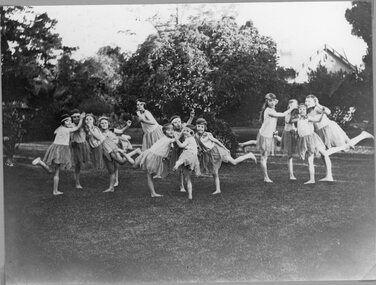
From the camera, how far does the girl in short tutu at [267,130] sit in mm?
5461

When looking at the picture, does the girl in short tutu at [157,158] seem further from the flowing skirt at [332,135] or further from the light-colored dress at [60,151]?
the flowing skirt at [332,135]

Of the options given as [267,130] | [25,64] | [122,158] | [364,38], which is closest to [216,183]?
[267,130]

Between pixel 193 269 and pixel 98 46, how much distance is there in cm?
225

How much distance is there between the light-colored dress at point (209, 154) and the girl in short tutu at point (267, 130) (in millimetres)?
238

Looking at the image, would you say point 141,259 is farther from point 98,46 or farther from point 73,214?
point 98,46

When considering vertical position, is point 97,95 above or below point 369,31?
below

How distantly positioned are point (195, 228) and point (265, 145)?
1.03 meters

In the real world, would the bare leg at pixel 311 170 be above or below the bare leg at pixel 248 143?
below

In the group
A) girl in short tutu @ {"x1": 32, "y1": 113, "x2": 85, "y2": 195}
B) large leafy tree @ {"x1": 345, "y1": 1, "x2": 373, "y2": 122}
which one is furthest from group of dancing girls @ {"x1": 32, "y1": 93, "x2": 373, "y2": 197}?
large leafy tree @ {"x1": 345, "y1": 1, "x2": 373, "y2": 122}

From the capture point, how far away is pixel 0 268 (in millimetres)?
5246

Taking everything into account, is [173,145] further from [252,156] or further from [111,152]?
[252,156]

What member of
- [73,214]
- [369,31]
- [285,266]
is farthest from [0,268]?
[369,31]

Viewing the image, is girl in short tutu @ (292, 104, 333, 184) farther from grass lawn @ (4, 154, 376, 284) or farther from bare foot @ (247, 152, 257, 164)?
bare foot @ (247, 152, 257, 164)

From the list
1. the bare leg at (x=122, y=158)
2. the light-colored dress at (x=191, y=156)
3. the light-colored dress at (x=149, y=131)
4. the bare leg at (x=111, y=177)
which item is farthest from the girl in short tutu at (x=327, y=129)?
the bare leg at (x=111, y=177)
